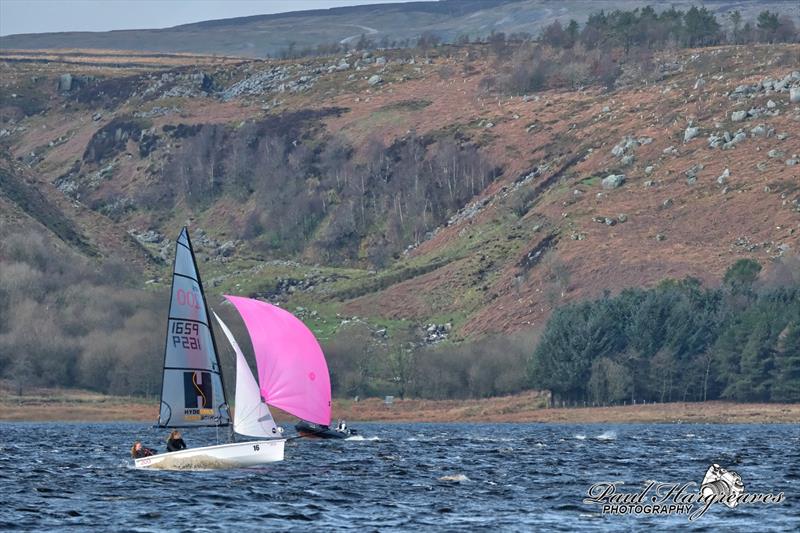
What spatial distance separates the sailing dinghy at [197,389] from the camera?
68500mm

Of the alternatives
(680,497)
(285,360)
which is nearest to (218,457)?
(285,360)

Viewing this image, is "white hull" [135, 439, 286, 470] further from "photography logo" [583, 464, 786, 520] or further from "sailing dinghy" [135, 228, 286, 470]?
"photography logo" [583, 464, 786, 520]

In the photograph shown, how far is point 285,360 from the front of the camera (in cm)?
7300

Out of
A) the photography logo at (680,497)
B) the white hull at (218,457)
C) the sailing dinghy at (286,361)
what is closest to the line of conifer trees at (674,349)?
the sailing dinghy at (286,361)

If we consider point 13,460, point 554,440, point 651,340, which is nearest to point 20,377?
point 651,340

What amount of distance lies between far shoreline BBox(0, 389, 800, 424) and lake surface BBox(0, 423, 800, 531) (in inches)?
1667

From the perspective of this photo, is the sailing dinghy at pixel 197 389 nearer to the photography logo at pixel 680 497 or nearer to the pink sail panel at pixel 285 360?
the pink sail panel at pixel 285 360

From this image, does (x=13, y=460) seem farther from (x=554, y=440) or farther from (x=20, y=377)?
(x=20, y=377)

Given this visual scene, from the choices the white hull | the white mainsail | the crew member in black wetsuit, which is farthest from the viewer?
the crew member in black wetsuit

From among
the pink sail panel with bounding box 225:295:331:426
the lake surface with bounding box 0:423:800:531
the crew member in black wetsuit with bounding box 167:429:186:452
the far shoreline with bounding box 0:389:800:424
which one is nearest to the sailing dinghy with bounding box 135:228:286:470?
the crew member in black wetsuit with bounding box 167:429:186:452

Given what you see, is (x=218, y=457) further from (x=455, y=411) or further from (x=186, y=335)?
(x=455, y=411)

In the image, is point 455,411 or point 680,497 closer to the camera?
point 680,497

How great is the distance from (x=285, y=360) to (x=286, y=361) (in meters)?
0.09

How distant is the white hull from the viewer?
68438mm
